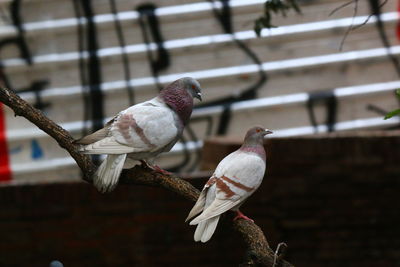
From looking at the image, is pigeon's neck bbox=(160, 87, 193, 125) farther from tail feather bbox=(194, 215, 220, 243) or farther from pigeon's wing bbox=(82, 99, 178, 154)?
A: tail feather bbox=(194, 215, 220, 243)

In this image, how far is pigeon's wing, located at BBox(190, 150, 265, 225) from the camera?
2.14 m

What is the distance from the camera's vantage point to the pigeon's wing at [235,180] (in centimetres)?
214

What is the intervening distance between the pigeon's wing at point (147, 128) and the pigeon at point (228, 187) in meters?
0.20

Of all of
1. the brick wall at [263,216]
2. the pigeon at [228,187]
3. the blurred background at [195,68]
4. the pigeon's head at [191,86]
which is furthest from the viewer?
the blurred background at [195,68]

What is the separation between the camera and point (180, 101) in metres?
2.29

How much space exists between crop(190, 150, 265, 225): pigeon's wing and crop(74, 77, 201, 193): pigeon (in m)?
0.20

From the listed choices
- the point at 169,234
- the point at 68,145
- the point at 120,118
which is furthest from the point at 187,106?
the point at 169,234

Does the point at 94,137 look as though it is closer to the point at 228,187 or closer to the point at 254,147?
the point at 228,187

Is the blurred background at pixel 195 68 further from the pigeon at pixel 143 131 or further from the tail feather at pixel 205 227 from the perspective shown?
the tail feather at pixel 205 227

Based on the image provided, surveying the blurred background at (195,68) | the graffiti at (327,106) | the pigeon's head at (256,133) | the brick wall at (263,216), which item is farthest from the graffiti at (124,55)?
the pigeon's head at (256,133)

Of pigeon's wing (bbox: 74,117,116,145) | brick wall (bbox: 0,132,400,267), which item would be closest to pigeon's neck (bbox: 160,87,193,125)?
pigeon's wing (bbox: 74,117,116,145)

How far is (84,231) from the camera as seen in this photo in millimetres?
4934

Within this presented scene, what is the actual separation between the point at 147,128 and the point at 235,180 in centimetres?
32

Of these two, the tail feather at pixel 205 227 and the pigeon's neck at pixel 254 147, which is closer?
the tail feather at pixel 205 227
